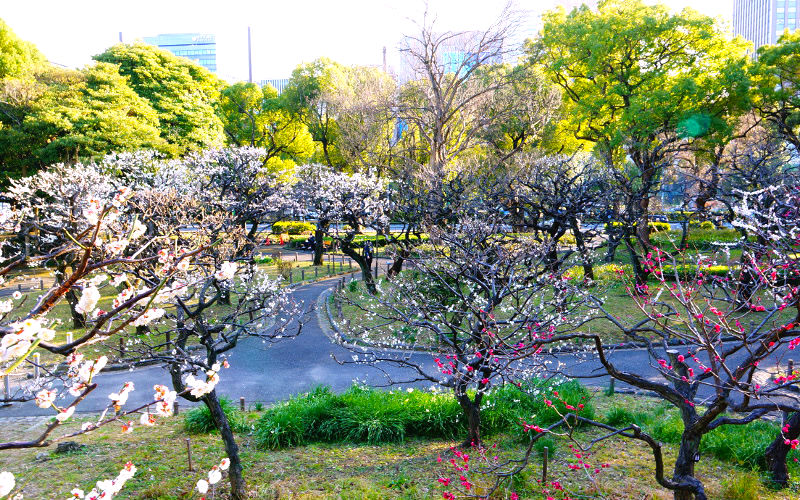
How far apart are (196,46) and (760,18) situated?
11345 cm

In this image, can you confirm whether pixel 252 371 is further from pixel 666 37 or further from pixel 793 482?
pixel 666 37

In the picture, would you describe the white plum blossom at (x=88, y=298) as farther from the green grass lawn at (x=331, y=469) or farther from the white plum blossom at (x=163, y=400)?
the green grass lawn at (x=331, y=469)

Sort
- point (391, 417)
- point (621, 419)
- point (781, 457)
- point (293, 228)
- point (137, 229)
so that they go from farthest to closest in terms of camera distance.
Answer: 1. point (293, 228)
2. point (391, 417)
3. point (621, 419)
4. point (781, 457)
5. point (137, 229)

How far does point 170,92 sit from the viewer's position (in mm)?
28578

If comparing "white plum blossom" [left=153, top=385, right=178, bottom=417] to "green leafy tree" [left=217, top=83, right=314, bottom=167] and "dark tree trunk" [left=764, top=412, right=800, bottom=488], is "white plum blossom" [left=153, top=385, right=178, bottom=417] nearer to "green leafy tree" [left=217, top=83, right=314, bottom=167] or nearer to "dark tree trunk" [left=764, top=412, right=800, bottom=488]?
"dark tree trunk" [left=764, top=412, right=800, bottom=488]

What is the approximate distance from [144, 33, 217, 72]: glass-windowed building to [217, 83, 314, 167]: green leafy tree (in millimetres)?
98128

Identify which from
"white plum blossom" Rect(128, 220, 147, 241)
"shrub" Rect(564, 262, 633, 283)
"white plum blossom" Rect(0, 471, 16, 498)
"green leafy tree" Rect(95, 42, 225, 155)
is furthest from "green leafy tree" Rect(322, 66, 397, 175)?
"white plum blossom" Rect(0, 471, 16, 498)

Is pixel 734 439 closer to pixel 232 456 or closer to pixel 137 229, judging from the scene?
pixel 232 456

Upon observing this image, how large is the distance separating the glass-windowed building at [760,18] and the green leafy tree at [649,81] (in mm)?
80894

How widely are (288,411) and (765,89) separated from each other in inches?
736

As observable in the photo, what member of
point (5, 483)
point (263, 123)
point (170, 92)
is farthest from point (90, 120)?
point (5, 483)

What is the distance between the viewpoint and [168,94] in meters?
28.6

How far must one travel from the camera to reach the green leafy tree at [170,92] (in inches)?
1086

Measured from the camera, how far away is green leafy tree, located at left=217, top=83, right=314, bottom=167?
33281 mm
